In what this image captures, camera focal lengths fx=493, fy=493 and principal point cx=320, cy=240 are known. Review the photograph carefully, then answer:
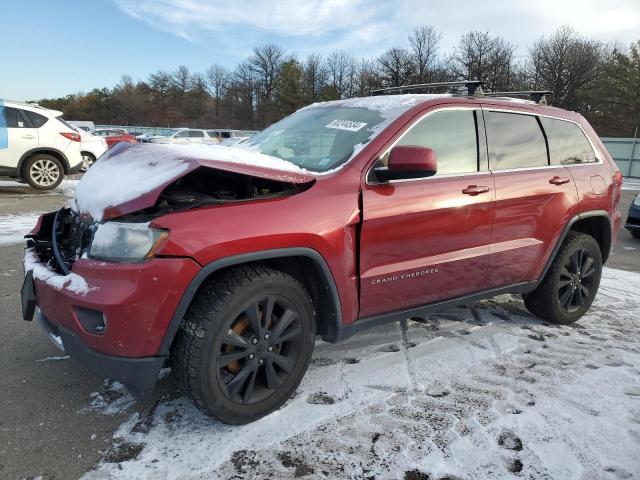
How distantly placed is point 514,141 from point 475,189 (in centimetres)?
70

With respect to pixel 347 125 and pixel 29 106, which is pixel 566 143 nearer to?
pixel 347 125

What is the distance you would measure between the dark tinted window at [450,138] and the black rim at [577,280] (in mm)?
1424

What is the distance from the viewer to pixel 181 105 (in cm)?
7412

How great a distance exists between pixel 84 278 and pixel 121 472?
0.87 m

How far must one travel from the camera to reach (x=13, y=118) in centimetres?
1021

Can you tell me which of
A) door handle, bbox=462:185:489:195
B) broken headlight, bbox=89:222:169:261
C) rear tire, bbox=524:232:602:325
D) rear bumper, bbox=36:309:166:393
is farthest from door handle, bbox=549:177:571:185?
rear bumper, bbox=36:309:166:393

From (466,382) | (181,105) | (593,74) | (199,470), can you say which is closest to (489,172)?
(466,382)

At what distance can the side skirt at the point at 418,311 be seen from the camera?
281cm

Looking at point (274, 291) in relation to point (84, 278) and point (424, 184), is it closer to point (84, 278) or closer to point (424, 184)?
point (84, 278)

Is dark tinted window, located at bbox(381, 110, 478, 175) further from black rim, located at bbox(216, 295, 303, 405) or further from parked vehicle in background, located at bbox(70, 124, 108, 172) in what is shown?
parked vehicle in background, located at bbox(70, 124, 108, 172)

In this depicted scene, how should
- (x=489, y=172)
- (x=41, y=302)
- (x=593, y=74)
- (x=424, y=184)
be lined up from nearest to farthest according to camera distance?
(x=41, y=302) < (x=424, y=184) < (x=489, y=172) < (x=593, y=74)

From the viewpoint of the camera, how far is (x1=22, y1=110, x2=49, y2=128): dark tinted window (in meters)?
10.4

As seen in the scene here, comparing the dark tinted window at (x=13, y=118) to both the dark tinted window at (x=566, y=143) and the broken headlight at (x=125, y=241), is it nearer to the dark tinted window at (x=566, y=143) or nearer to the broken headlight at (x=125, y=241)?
the broken headlight at (x=125, y=241)

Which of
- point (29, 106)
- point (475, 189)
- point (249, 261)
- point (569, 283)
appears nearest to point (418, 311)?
point (475, 189)
